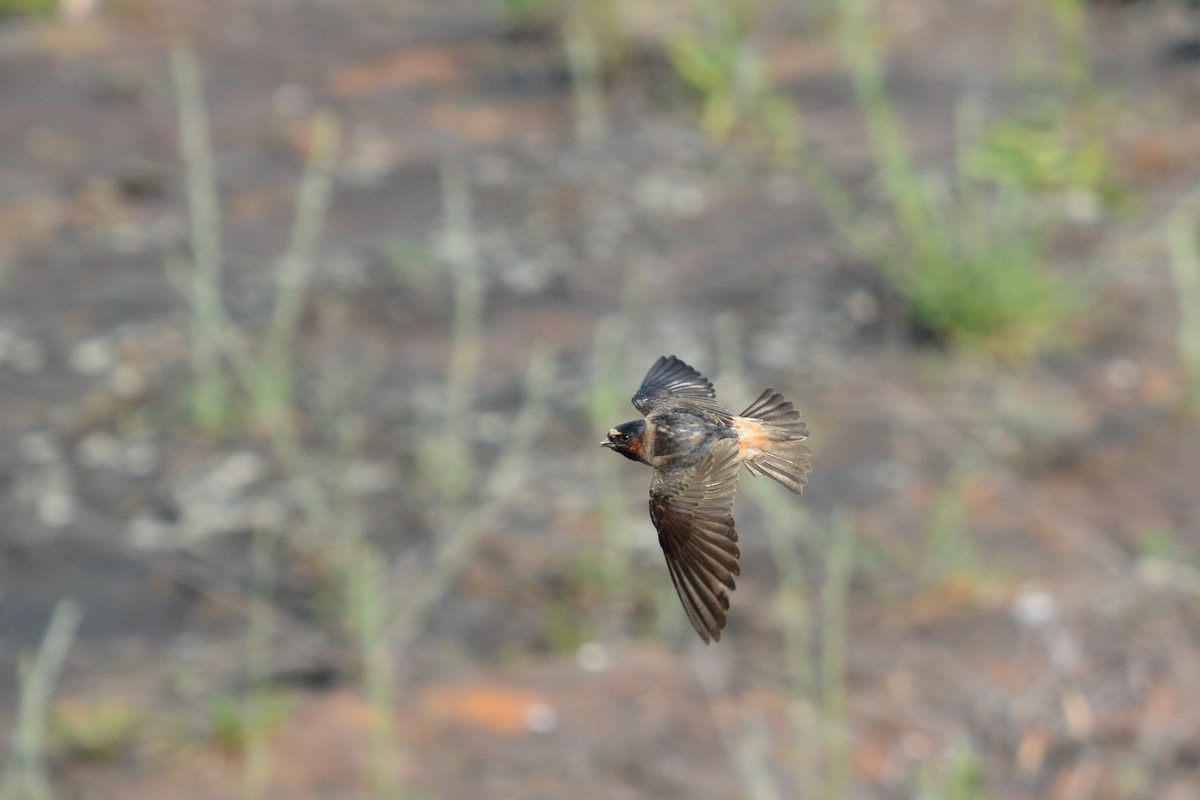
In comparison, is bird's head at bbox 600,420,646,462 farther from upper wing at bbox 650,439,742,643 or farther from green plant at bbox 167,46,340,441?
green plant at bbox 167,46,340,441

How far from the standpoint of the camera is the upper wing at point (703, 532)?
1.86 feet

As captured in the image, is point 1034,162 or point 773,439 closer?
point 773,439

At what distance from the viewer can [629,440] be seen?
2.23 ft

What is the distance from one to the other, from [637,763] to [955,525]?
858 mm

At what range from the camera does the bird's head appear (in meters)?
0.67

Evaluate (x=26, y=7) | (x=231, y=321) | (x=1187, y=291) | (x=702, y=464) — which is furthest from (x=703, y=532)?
(x=26, y=7)

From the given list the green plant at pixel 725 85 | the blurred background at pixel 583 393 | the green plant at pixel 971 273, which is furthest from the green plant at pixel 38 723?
the green plant at pixel 725 85

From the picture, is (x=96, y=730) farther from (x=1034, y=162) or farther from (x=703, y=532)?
(x=1034, y=162)

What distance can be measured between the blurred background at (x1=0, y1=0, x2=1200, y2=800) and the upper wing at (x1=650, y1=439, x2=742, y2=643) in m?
1.44

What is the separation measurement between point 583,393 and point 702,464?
3.25m

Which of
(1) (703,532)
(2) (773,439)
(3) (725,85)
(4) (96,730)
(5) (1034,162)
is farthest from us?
(3) (725,85)

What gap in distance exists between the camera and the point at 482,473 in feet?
12.0

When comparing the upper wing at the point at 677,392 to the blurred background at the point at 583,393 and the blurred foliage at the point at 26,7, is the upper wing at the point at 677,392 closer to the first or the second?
the blurred background at the point at 583,393

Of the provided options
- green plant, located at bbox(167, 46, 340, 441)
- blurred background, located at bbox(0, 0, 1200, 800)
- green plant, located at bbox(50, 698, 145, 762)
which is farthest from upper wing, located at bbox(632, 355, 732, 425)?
green plant, located at bbox(50, 698, 145, 762)
